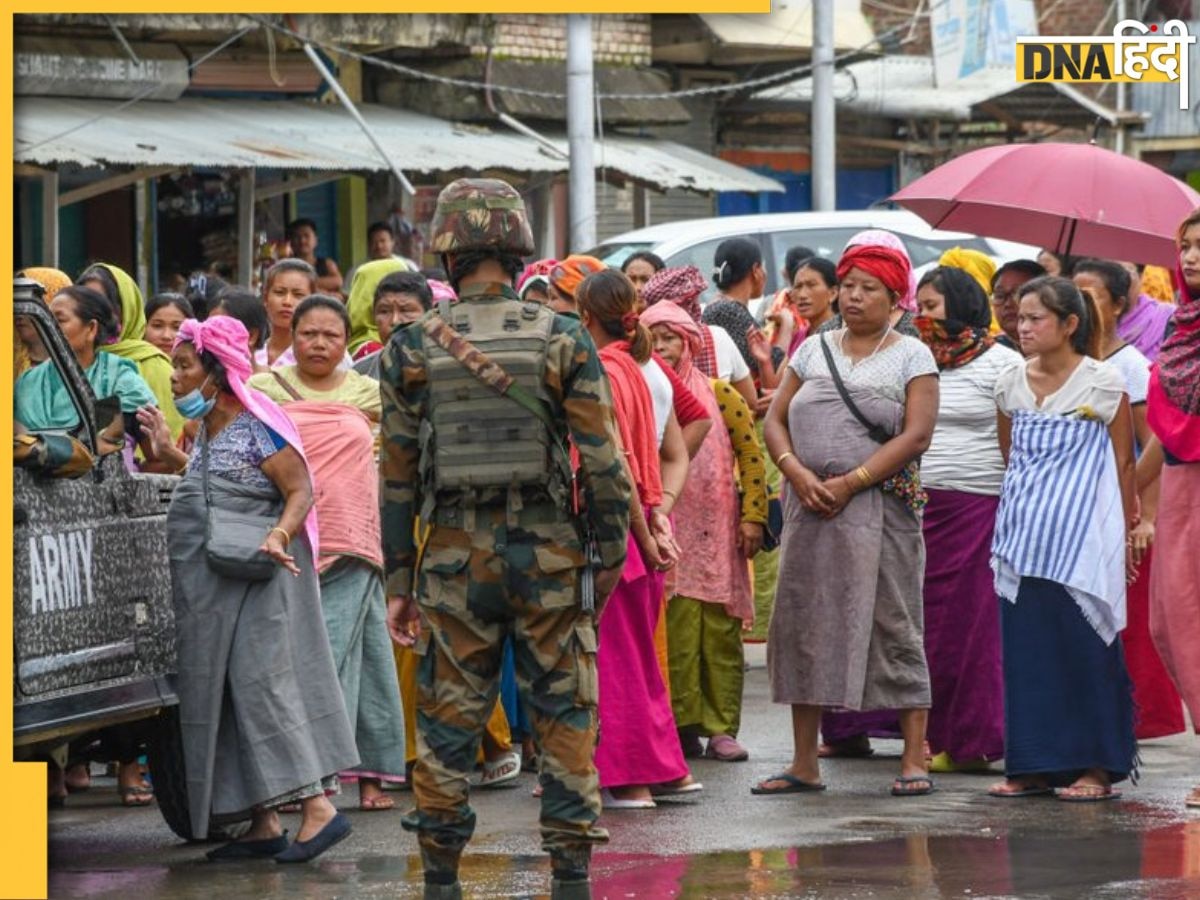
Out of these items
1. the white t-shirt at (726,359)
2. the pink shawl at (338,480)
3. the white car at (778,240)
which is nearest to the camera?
the pink shawl at (338,480)

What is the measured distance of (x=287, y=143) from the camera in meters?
19.8

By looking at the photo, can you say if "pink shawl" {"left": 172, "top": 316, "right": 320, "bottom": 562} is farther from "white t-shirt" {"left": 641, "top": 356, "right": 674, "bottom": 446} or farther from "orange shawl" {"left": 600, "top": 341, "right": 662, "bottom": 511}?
"white t-shirt" {"left": 641, "top": 356, "right": 674, "bottom": 446}

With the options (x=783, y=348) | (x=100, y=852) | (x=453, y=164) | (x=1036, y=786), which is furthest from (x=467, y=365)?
(x=453, y=164)

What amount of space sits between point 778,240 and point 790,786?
10.8m

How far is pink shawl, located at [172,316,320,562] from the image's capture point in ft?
24.8

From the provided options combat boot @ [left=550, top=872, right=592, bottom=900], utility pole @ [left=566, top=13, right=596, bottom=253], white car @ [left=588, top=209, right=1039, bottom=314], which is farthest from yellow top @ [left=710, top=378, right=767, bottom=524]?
utility pole @ [left=566, top=13, right=596, bottom=253]

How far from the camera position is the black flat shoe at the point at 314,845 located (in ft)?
24.9

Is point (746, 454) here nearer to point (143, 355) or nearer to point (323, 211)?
point (143, 355)

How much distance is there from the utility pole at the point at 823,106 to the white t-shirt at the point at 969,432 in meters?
16.1

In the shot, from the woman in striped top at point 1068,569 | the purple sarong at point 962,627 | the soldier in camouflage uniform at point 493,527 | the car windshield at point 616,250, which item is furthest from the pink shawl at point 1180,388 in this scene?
the car windshield at point 616,250

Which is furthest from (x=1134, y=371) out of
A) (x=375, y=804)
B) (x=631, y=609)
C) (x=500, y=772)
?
(x=375, y=804)

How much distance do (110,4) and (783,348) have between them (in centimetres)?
631

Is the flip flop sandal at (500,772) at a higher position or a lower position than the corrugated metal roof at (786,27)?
lower

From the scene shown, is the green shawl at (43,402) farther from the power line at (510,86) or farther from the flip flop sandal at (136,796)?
the power line at (510,86)
